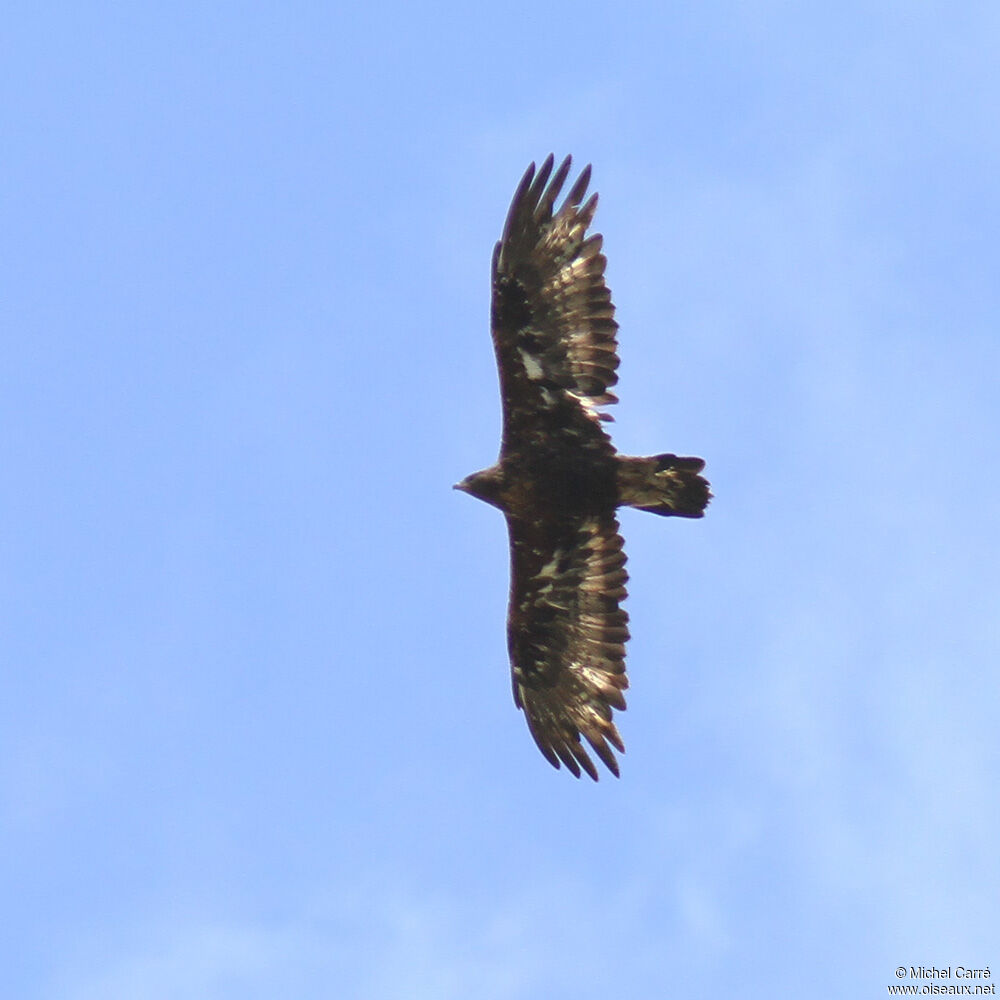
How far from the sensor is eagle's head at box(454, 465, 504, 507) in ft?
60.0

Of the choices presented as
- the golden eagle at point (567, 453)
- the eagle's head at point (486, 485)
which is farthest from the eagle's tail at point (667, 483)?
the eagle's head at point (486, 485)

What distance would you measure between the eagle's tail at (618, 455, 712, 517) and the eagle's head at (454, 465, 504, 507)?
1.15 m

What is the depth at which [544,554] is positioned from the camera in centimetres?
1869

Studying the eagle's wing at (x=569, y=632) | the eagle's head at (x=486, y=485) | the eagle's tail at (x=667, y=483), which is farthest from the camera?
the eagle's wing at (x=569, y=632)

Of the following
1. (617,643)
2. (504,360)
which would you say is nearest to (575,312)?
(504,360)

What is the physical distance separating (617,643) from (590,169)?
4528 millimetres

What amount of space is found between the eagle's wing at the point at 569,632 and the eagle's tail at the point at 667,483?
588 mm

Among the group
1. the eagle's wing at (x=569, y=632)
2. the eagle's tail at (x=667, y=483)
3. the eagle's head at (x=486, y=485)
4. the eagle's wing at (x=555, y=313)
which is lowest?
the eagle's wing at (x=569, y=632)

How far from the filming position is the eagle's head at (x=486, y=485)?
18.3 m

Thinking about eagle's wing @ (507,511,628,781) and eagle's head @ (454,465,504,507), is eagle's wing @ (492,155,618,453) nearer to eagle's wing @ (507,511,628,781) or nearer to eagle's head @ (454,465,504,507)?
eagle's head @ (454,465,504,507)

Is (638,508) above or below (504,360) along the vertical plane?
below

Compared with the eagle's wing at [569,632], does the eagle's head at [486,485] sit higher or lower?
higher

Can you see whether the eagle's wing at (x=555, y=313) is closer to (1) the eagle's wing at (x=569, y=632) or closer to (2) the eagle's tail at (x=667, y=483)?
(2) the eagle's tail at (x=667, y=483)

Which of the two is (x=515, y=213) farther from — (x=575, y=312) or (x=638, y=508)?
(x=638, y=508)
